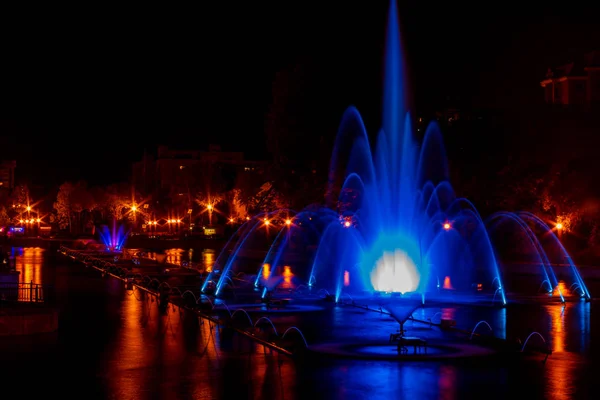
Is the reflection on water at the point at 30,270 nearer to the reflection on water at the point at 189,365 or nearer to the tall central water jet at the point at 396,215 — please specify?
the tall central water jet at the point at 396,215

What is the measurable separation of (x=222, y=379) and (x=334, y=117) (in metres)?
38.5

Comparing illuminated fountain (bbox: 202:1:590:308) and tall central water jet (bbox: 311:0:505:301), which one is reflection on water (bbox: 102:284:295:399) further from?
tall central water jet (bbox: 311:0:505:301)

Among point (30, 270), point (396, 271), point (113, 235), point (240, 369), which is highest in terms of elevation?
point (113, 235)

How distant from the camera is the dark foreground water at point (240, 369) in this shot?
492 inches

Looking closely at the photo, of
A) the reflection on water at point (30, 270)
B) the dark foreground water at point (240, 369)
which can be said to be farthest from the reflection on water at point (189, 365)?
the reflection on water at point (30, 270)

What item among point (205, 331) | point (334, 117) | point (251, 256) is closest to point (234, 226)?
point (251, 256)

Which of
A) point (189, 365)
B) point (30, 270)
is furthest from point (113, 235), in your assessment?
point (189, 365)

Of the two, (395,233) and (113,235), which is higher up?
(113,235)

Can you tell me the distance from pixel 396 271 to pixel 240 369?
57.2ft

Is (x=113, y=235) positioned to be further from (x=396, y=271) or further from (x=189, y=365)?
(x=189, y=365)

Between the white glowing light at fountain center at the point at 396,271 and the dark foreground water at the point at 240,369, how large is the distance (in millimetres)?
9547

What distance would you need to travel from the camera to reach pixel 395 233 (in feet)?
105

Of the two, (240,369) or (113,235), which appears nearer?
(240,369)

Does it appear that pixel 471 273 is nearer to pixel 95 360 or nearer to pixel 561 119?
pixel 95 360
